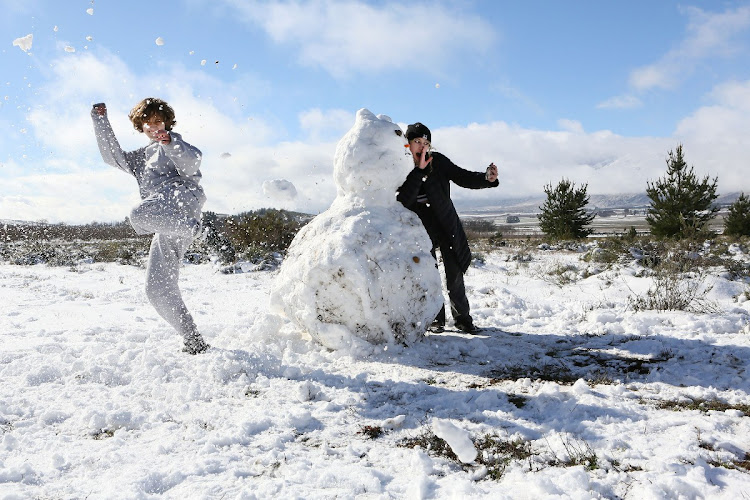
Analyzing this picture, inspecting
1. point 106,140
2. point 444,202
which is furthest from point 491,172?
point 106,140

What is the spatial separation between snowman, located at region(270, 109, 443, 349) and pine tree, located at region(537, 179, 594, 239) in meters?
21.1

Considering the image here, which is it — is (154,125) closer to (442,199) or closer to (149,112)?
(149,112)

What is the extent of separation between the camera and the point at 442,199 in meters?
4.18

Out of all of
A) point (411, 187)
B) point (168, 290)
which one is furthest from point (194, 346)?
point (411, 187)

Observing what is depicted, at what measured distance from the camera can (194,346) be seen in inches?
140

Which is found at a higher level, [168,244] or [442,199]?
[442,199]

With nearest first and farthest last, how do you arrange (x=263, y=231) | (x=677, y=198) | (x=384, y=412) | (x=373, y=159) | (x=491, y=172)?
(x=384, y=412) → (x=373, y=159) → (x=491, y=172) → (x=263, y=231) → (x=677, y=198)

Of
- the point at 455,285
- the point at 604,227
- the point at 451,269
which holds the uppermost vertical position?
the point at 451,269

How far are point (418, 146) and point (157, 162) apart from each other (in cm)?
208

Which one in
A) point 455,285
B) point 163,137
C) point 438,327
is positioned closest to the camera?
point 163,137

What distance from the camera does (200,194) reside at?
11.7 feet

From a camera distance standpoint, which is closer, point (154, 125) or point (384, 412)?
→ point (384, 412)

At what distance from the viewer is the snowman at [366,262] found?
3.59 m

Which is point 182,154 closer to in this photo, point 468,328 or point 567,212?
point 468,328
